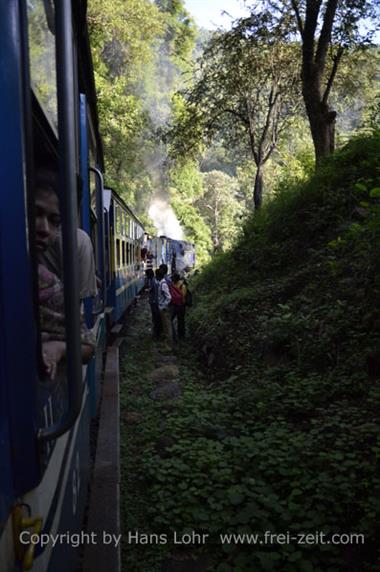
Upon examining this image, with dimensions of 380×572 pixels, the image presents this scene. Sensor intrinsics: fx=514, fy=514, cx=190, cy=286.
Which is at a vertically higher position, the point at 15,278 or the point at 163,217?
the point at 163,217

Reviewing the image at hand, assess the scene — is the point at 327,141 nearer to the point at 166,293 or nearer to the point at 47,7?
the point at 166,293

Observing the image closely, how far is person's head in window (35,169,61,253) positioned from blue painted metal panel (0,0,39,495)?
1.27ft

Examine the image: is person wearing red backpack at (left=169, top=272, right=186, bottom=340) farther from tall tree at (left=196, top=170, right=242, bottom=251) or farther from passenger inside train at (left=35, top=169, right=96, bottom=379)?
tall tree at (left=196, top=170, right=242, bottom=251)

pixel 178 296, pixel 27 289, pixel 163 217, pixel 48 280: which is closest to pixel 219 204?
pixel 163 217

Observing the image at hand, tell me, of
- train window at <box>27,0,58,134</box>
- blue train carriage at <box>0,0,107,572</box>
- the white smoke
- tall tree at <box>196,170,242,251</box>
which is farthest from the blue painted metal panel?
the white smoke

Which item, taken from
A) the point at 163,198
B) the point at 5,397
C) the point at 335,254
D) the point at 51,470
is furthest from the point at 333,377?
the point at 163,198

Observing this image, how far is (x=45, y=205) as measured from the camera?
1.71m

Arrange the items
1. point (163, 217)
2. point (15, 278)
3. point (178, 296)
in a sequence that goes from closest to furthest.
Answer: point (15, 278)
point (178, 296)
point (163, 217)

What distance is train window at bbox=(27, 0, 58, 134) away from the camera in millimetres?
1473

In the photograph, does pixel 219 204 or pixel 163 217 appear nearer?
pixel 219 204

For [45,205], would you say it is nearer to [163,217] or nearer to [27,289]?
[27,289]

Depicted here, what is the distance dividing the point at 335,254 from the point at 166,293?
345 centimetres

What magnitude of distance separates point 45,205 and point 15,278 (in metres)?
0.48

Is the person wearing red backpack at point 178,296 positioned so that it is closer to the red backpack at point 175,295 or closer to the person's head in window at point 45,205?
the red backpack at point 175,295
